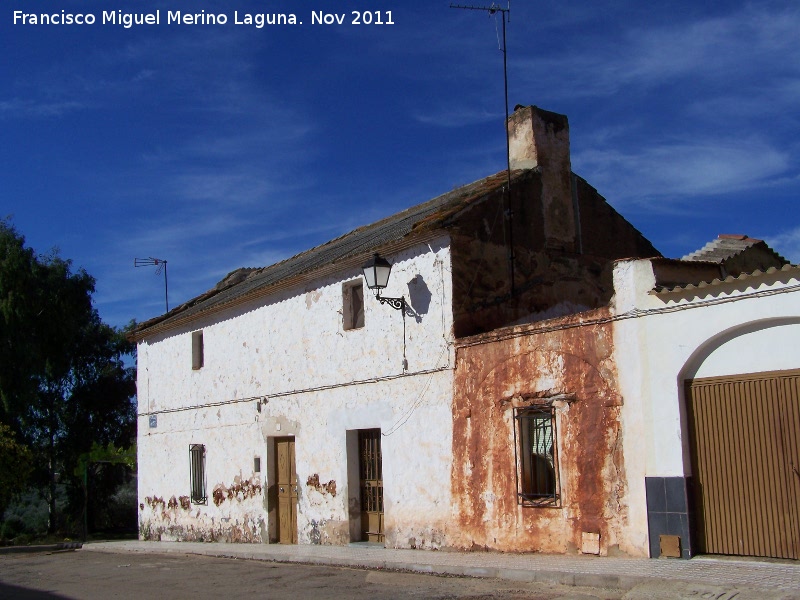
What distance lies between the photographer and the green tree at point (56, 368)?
28.8 meters

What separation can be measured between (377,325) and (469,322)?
6.61 feet

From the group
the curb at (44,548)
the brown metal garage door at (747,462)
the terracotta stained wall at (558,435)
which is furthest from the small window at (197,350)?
the brown metal garage door at (747,462)

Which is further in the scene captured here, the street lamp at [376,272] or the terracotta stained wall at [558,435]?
the street lamp at [376,272]

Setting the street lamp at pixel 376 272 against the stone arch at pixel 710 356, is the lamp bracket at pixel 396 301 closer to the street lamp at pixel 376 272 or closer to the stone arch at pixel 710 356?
the street lamp at pixel 376 272

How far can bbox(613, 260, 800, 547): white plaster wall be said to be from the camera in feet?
32.8

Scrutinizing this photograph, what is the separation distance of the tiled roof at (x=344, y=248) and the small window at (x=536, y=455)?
3.35m

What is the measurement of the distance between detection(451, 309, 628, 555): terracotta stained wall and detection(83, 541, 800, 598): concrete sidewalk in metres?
0.41

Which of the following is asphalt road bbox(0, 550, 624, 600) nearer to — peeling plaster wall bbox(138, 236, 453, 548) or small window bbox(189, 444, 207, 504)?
peeling plaster wall bbox(138, 236, 453, 548)

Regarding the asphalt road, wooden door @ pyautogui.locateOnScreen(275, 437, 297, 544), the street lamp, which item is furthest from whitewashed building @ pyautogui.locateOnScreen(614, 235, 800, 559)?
wooden door @ pyautogui.locateOnScreen(275, 437, 297, 544)

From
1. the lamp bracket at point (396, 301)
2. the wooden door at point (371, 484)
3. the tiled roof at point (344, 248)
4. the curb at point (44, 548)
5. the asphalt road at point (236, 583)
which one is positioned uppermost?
the tiled roof at point (344, 248)

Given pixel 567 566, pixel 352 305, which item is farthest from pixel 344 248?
pixel 567 566

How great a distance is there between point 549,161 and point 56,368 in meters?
21.2

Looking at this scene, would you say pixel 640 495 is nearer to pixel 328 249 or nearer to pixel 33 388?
pixel 328 249

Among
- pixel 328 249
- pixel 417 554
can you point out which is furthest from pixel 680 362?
pixel 328 249
